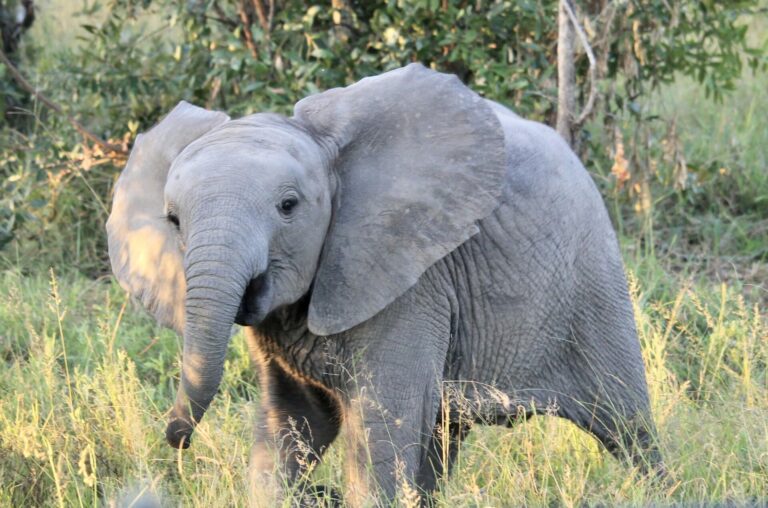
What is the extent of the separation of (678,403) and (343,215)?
5.22ft

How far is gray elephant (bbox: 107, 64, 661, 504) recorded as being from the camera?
3.30 metres

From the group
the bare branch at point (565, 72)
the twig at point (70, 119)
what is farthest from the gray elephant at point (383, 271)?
the twig at point (70, 119)

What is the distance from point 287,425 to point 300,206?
0.79 metres

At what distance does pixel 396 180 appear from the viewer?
12.1ft

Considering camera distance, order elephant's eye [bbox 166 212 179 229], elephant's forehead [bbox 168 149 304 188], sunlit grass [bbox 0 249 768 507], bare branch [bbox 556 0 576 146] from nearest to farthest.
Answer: elephant's forehead [bbox 168 149 304 188] → elephant's eye [bbox 166 212 179 229] → sunlit grass [bbox 0 249 768 507] → bare branch [bbox 556 0 576 146]

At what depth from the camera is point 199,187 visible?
3246 millimetres

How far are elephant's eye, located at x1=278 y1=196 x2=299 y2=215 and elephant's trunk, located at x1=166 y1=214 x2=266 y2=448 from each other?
0.67ft

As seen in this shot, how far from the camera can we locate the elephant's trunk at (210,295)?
307cm

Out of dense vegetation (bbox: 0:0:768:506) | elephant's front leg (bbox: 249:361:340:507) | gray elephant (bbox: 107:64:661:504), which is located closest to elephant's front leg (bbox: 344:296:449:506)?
gray elephant (bbox: 107:64:661:504)

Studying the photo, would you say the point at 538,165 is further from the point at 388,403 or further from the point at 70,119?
the point at 70,119

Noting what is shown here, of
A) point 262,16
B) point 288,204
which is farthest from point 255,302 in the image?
point 262,16

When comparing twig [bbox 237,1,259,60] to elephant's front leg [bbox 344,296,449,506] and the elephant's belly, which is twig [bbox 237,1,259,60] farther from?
elephant's front leg [bbox 344,296,449,506]

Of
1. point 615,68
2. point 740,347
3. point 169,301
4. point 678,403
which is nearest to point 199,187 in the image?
point 169,301

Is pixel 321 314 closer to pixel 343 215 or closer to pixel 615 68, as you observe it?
pixel 343 215
